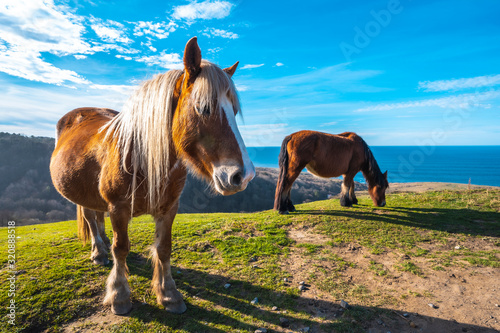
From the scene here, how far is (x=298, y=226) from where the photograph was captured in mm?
5938

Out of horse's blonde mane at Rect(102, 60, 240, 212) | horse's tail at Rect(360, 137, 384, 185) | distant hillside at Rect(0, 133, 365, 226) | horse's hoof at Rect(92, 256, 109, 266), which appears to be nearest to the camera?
horse's blonde mane at Rect(102, 60, 240, 212)

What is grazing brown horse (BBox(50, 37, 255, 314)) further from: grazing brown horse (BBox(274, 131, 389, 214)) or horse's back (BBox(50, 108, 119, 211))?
grazing brown horse (BBox(274, 131, 389, 214))

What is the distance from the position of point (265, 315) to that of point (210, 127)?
90.1 inches

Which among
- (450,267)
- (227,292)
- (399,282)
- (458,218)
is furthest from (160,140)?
(458,218)

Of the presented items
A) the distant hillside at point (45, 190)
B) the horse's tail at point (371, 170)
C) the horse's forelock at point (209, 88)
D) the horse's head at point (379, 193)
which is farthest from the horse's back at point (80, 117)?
the distant hillside at point (45, 190)

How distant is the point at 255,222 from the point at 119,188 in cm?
414

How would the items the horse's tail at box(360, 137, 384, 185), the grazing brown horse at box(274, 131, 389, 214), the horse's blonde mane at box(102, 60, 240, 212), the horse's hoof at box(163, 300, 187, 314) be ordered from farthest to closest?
the horse's tail at box(360, 137, 384, 185), the grazing brown horse at box(274, 131, 389, 214), the horse's hoof at box(163, 300, 187, 314), the horse's blonde mane at box(102, 60, 240, 212)

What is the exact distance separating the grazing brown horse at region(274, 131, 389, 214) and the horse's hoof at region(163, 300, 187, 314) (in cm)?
462

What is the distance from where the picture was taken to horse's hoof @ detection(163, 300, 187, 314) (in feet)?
9.19

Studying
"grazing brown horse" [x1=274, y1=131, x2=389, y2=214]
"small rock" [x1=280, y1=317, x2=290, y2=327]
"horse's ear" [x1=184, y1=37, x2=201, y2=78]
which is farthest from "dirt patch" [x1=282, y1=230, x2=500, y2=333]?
"horse's ear" [x1=184, y1=37, x2=201, y2=78]

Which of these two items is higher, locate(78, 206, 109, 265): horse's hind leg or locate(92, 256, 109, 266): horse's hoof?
locate(78, 206, 109, 265): horse's hind leg

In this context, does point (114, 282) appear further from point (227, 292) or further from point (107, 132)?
point (107, 132)

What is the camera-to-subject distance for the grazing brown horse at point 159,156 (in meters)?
2.01

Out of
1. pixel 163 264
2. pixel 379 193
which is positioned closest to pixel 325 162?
pixel 379 193
